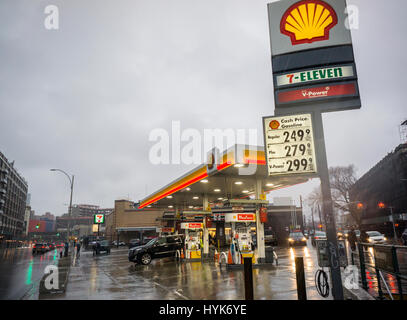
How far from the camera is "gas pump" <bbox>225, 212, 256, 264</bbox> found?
1555 cm

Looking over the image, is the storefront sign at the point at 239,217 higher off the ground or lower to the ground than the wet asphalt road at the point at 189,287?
higher

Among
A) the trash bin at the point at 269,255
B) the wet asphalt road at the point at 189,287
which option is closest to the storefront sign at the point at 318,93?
the wet asphalt road at the point at 189,287

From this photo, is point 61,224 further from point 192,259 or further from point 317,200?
point 192,259

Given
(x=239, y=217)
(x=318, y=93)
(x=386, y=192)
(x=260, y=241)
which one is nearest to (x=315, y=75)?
(x=318, y=93)

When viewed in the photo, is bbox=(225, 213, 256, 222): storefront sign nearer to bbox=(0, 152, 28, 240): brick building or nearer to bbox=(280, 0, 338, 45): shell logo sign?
bbox=(280, 0, 338, 45): shell logo sign

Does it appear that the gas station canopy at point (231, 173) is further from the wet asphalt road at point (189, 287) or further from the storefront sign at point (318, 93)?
the storefront sign at point (318, 93)

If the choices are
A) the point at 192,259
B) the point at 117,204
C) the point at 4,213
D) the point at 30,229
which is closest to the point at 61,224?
the point at 30,229

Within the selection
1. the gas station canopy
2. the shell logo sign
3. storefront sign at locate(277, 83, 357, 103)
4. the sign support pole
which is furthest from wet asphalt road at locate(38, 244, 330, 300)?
the shell logo sign

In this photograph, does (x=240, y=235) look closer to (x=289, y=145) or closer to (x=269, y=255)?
(x=269, y=255)

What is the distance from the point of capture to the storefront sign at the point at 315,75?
23.6ft

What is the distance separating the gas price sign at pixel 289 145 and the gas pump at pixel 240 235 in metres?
9.35

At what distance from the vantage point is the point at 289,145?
692 cm

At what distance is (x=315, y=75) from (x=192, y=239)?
1627 centimetres

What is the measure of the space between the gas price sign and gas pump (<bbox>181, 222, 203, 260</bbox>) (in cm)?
1450
